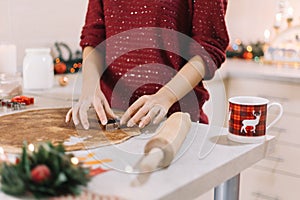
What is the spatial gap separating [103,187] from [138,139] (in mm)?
284

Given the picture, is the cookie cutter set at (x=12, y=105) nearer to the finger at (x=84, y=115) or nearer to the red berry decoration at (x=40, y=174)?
the finger at (x=84, y=115)

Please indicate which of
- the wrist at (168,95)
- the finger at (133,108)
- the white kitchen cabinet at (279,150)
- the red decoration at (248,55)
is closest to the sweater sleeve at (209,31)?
the wrist at (168,95)

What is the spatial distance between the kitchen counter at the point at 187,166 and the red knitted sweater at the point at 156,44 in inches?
8.8

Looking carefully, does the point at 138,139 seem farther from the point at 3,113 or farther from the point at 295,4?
the point at 295,4

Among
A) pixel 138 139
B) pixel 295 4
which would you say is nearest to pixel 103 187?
pixel 138 139

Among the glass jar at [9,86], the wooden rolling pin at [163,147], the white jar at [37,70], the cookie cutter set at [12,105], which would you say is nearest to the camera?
the wooden rolling pin at [163,147]

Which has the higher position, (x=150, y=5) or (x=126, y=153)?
(x=150, y=5)

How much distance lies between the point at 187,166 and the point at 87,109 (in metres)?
0.40

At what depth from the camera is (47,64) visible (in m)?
1.80

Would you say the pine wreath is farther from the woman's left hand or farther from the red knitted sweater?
the red knitted sweater

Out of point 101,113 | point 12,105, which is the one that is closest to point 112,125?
point 101,113

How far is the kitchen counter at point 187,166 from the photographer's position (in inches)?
31.5

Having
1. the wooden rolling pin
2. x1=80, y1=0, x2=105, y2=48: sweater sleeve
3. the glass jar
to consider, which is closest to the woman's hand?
the wooden rolling pin

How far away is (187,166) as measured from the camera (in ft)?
2.99
